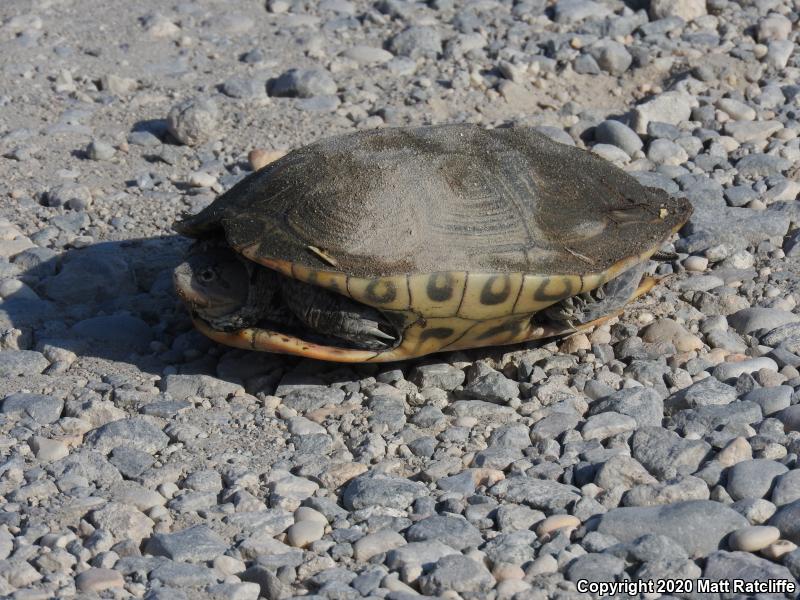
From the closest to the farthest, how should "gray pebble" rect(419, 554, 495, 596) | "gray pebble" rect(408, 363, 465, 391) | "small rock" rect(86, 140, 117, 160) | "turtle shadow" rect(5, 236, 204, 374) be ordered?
"gray pebble" rect(419, 554, 495, 596) → "gray pebble" rect(408, 363, 465, 391) → "turtle shadow" rect(5, 236, 204, 374) → "small rock" rect(86, 140, 117, 160)

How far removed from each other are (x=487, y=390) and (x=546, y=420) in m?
0.30

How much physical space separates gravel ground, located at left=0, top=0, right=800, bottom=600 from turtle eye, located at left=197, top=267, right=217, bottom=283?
35 centimetres

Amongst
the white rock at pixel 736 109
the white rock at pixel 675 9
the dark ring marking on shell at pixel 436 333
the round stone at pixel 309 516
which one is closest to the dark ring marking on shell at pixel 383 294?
the dark ring marking on shell at pixel 436 333

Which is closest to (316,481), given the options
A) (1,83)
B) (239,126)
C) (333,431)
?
(333,431)

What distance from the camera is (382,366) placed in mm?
4652

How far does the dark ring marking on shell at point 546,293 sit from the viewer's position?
4254 mm

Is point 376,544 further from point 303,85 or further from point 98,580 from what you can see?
point 303,85

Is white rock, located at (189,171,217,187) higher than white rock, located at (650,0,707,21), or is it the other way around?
white rock, located at (650,0,707,21)

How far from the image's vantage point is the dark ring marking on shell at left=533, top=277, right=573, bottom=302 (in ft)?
14.0

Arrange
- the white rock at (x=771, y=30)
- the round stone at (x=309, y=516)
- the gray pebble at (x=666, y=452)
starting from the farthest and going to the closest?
the white rock at (x=771, y=30)
the gray pebble at (x=666, y=452)
the round stone at (x=309, y=516)

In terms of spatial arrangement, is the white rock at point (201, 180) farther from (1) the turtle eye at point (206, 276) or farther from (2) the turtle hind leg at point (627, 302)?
(2) the turtle hind leg at point (627, 302)

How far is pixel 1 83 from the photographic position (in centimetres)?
708

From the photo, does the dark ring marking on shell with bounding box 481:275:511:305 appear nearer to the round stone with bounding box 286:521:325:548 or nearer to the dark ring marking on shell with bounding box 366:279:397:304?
the dark ring marking on shell with bounding box 366:279:397:304

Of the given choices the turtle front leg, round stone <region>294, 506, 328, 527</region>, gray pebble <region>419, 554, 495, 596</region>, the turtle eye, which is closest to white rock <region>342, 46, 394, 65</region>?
the turtle eye
